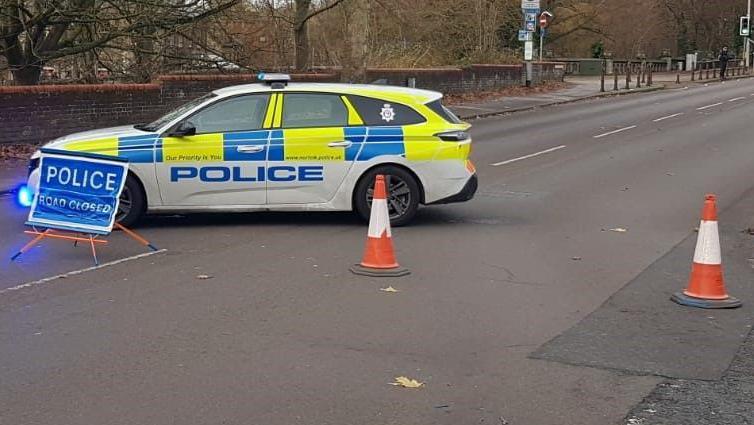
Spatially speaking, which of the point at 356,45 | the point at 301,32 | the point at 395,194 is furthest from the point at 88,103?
the point at 301,32

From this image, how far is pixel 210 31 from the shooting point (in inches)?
889

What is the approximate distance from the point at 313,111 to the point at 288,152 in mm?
565

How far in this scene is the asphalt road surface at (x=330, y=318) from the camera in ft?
15.4

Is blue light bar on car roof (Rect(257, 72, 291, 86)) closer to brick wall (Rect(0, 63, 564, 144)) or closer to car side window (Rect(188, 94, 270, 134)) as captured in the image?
car side window (Rect(188, 94, 270, 134))

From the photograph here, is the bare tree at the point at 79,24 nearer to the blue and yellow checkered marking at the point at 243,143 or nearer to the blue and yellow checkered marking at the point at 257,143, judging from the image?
the blue and yellow checkered marking at the point at 257,143

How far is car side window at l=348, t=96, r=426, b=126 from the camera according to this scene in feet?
32.7

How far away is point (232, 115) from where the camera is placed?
9719mm

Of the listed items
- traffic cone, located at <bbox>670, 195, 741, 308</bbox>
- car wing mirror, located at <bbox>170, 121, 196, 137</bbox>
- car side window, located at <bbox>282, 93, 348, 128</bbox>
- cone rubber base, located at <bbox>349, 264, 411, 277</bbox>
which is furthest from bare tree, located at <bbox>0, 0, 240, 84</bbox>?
traffic cone, located at <bbox>670, 195, 741, 308</bbox>

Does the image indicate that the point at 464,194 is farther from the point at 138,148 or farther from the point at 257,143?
the point at 138,148

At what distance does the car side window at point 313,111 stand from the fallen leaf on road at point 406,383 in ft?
16.9

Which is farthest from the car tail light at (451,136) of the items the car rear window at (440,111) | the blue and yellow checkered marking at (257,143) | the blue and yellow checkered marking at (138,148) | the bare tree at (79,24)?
the bare tree at (79,24)

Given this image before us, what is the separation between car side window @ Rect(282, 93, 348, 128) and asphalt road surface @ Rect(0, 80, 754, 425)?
1.13 m

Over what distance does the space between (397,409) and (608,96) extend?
3554 cm

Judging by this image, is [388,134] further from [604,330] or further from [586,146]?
[586,146]
